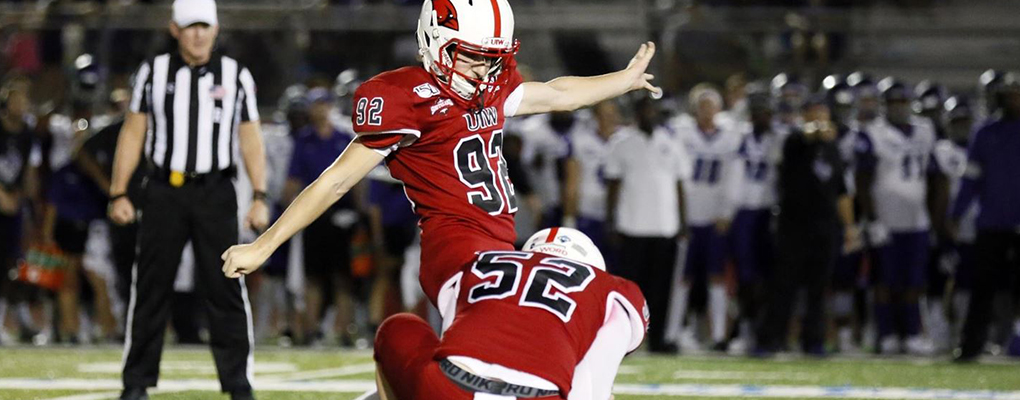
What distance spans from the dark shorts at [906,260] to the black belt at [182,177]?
5.95 metres

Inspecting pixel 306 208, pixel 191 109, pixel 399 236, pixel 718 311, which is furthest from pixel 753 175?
pixel 306 208

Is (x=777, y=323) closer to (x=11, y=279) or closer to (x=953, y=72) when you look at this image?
(x=953, y=72)

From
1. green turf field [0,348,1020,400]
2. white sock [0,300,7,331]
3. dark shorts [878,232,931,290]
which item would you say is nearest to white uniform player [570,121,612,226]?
green turf field [0,348,1020,400]

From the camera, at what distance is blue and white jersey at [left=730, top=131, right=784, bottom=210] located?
11.6 m

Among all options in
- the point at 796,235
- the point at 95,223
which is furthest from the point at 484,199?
the point at 95,223

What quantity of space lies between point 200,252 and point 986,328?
5.49 m

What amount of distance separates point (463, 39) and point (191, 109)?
2561 millimetres

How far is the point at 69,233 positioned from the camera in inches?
464

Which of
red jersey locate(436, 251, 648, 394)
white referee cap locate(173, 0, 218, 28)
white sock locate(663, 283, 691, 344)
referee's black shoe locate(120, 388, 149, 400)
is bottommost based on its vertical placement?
white sock locate(663, 283, 691, 344)

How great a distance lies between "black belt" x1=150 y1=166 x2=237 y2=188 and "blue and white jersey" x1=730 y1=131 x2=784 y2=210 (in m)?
5.38

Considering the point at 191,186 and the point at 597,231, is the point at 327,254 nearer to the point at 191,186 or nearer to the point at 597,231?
the point at 597,231

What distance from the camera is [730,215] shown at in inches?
458

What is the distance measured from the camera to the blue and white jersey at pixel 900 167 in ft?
37.4

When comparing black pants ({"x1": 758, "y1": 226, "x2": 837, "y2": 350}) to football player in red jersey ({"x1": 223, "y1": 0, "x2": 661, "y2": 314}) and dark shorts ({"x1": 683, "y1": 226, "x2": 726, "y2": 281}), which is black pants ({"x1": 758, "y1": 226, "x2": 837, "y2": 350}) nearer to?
dark shorts ({"x1": 683, "y1": 226, "x2": 726, "y2": 281})
